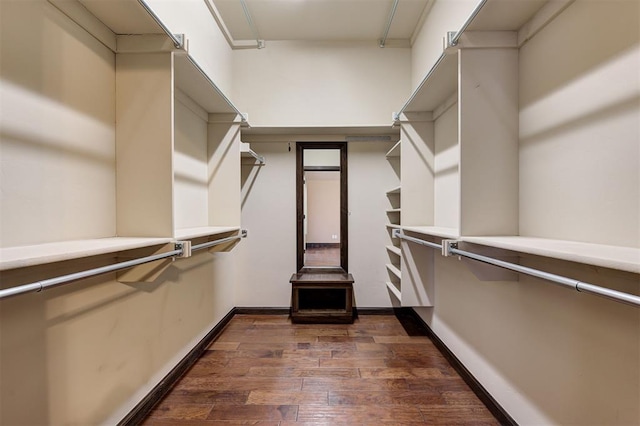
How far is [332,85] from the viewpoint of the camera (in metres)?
2.83

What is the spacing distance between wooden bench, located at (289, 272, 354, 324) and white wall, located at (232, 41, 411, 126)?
5.44ft

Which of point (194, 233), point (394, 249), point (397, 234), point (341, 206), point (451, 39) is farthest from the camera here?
point (341, 206)

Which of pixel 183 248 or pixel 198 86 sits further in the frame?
pixel 198 86

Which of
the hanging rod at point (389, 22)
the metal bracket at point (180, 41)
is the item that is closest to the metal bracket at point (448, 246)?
the metal bracket at point (180, 41)

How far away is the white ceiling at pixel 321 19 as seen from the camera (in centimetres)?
235

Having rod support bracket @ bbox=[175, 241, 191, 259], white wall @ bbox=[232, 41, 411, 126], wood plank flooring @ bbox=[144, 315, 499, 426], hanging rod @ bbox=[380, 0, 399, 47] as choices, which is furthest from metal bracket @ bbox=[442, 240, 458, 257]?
hanging rod @ bbox=[380, 0, 399, 47]

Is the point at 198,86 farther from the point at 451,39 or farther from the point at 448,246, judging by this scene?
the point at 448,246

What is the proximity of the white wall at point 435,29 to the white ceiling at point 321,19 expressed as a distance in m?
0.16

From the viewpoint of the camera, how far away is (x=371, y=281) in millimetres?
3100

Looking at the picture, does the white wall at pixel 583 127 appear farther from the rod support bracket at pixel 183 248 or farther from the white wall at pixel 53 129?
the white wall at pixel 53 129

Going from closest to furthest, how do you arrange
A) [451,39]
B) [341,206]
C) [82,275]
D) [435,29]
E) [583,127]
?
1. [82,275]
2. [583,127]
3. [451,39]
4. [435,29]
5. [341,206]

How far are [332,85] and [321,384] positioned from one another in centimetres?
272

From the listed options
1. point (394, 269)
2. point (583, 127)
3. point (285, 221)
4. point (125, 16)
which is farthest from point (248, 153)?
point (583, 127)

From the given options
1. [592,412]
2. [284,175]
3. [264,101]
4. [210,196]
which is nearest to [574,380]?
[592,412]
